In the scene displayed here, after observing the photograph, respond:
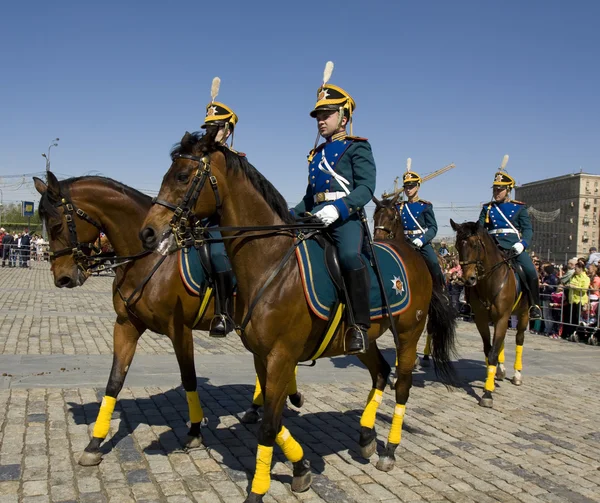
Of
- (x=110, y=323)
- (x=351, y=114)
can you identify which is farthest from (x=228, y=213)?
(x=110, y=323)

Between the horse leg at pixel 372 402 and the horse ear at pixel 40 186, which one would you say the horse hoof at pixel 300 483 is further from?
the horse ear at pixel 40 186

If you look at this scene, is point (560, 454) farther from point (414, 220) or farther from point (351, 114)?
point (414, 220)

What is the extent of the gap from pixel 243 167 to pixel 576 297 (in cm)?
1369

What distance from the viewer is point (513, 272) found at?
9797mm

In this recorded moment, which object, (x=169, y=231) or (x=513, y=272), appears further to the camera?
(x=513, y=272)

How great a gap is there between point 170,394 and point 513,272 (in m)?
5.82

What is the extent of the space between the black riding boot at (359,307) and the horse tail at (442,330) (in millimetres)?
2528

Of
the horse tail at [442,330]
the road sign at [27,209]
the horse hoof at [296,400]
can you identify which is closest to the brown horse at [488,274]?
the horse tail at [442,330]

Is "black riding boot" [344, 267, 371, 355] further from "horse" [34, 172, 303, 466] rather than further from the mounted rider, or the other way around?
the mounted rider

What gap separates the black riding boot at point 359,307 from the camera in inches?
197

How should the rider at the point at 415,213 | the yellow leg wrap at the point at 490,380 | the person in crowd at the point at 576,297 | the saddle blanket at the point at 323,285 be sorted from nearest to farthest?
the saddle blanket at the point at 323,285
the yellow leg wrap at the point at 490,380
the rider at the point at 415,213
the person in crowd at the point at 576,297

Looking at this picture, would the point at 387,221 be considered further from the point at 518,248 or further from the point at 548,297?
the point at 548,297

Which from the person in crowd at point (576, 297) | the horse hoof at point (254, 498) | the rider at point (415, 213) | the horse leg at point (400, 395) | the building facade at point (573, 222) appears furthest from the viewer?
the building facade at point (573, 222)

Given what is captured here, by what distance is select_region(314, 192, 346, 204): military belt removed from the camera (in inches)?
207
